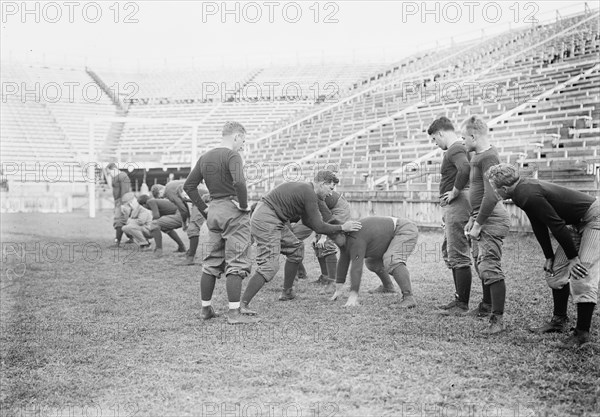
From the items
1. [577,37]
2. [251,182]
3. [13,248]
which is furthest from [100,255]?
[577,37]

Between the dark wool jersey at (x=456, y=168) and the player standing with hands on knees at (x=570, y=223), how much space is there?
116cm

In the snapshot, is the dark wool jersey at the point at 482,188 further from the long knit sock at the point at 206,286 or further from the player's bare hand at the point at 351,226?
the long knit sock at the point at 206,286

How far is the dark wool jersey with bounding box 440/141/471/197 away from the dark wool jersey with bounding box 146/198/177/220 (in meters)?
6.62

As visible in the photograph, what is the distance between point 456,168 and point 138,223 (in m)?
7.77

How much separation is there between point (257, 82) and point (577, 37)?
2108cm

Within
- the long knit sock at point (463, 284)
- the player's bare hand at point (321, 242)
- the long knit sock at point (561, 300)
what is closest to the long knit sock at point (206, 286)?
the player's bare hand at point (321, 242)

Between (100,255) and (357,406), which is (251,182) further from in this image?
(357,406)

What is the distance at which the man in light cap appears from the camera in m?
12.1

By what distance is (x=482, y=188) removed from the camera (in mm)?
5738

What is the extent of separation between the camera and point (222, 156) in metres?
5.96

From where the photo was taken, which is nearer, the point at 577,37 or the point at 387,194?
the point at 387,194

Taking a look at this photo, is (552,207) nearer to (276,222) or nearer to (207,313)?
(276,222)

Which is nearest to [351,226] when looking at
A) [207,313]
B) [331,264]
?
[207,313]

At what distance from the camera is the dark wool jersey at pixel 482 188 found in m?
5.37
